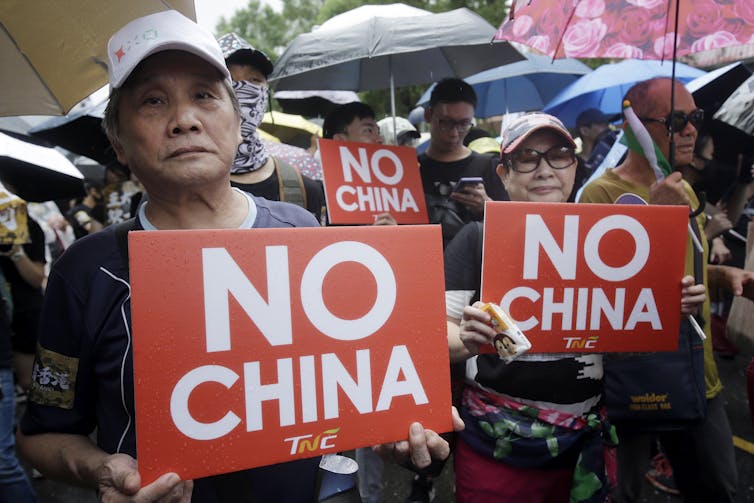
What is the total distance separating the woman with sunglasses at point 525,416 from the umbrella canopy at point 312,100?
4.07 meters

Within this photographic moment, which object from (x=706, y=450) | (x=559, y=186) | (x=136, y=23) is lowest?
(x=706, y=450)

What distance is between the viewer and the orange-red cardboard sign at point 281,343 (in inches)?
43.3

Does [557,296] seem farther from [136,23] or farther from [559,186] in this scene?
[136,23]

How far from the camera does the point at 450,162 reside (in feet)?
11.7

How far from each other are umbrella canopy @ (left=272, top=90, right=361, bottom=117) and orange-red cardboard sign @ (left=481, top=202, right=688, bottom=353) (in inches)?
169

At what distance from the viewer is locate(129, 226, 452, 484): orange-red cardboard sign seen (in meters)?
1.10

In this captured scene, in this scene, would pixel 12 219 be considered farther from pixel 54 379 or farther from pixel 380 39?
pixel 380 39

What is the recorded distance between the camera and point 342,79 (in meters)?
4.74

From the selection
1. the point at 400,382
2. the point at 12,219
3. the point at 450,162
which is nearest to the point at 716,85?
the point at 450,162

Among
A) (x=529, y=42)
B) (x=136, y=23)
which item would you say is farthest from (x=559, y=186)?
(x=136, y=23)

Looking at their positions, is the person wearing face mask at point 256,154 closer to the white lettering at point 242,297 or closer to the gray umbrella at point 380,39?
the gray umbrella at point 380,39

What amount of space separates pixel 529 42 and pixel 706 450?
229 centimetres

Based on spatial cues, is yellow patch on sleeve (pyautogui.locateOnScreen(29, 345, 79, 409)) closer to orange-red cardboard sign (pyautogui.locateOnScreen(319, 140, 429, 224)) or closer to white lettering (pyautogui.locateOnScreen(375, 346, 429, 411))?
white lettering (pyautogui.locateOnScreen(375, 346, 429, 411))

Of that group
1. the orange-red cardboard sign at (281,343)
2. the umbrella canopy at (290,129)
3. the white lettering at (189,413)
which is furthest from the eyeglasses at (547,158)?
the umbrella canopy at (290,129)
